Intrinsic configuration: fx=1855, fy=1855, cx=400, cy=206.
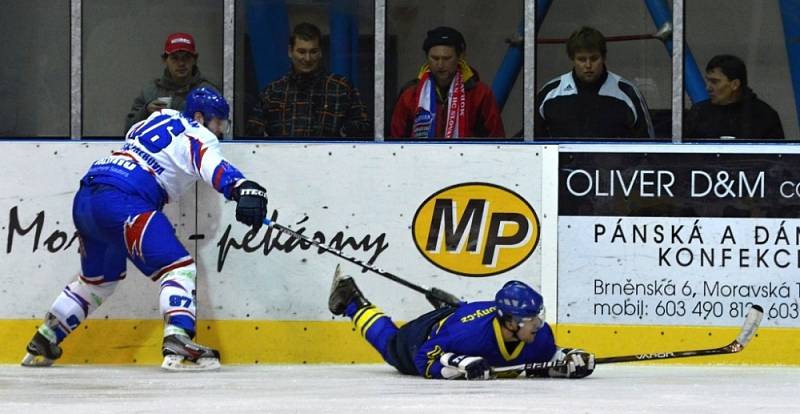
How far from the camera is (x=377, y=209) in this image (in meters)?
9.45

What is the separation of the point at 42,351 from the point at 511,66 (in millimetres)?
2767

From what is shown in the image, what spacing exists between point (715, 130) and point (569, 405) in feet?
8.96

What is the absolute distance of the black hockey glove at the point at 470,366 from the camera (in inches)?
327

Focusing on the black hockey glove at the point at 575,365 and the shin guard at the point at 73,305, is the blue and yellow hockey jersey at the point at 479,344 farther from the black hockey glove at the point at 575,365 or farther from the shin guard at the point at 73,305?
the shin guard at the point at 73,305

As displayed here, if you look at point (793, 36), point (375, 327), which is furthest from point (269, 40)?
point (793, 36)

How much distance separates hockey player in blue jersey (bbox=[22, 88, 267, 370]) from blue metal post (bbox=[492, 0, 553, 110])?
4.63 feet

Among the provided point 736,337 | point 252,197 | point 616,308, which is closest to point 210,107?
point 252,197

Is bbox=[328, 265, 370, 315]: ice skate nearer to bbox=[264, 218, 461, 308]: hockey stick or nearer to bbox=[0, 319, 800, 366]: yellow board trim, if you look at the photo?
bbox=[264, 218, 461, 308]: hockey stick

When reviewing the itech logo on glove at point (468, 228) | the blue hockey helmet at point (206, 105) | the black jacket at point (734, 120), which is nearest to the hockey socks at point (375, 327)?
the itech logo on glove at point (468, 228)

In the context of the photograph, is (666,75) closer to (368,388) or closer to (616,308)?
(616,308)

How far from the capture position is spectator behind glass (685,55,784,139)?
9430 mm

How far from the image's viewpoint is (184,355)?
8852mm

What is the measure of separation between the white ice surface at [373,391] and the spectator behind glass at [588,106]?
4.00 feet

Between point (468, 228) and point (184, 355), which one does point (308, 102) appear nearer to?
point (468, 228)
